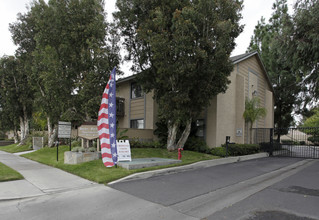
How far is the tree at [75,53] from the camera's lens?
1244cm

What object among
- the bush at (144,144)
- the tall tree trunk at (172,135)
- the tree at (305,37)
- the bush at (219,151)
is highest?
the tree at (305,37)

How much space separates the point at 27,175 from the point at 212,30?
11.2 m

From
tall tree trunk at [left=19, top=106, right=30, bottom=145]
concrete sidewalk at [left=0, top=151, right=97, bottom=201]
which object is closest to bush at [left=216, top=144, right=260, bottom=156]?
concrete sidewalk at [left=0, top=151, right=97, bottom=201]

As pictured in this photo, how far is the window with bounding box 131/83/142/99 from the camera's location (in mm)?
19844

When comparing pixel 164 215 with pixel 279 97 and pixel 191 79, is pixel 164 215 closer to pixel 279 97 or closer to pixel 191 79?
pixel 191 79

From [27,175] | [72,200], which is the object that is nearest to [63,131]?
[27,175]

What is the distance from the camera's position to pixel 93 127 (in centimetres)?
1148

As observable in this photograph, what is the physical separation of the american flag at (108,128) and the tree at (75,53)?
2.74 metres

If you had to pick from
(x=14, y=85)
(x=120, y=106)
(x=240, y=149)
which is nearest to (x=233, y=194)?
(x=240, y=149)

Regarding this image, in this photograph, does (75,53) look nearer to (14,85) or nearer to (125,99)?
(125,99)

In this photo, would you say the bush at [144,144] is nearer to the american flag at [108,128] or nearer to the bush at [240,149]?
the bush at [240,149]

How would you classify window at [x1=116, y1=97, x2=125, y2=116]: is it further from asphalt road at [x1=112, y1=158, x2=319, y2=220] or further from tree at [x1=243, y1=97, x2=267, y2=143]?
asphalt road at [x1=112, y1=158, x2=319, y2=220]

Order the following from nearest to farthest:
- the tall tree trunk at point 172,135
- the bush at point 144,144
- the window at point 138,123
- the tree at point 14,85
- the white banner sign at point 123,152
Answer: the white banner sign at point 123,152 → the tall tree trunk at point 172,135 → the bush at point 144,144 → the window at point 138,123 → the tree at point 14,85

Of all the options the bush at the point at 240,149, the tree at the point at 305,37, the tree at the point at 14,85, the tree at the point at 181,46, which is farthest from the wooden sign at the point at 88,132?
the tree at the point at 14,85
